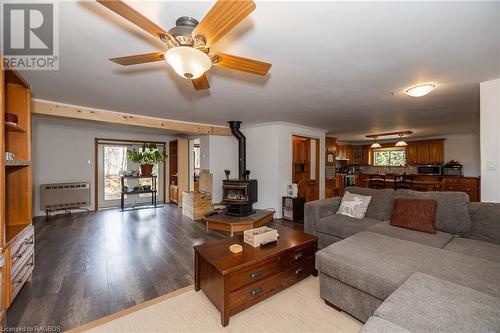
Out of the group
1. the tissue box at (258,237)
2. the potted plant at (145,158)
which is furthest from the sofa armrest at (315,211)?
the potted plant at (145,158)

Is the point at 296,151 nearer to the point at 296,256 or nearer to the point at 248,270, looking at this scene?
the point at 296,256

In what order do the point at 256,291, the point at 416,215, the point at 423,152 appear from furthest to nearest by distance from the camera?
the point at 423,152
the point at 416,215
the point at 256,291

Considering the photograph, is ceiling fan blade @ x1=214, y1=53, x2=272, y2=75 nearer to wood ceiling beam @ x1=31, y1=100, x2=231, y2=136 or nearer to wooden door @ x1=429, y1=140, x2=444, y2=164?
wood ceiling beam @ x1=31, y1=100, x2=231, y2=136

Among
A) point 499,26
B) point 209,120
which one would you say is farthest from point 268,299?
point 209,120

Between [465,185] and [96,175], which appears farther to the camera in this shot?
[465,185]

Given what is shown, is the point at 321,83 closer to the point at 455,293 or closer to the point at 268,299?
the point at 455,293

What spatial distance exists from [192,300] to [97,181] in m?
5.41

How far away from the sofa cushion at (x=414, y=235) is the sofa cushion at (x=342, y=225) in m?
0.16

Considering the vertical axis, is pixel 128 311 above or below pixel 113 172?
below

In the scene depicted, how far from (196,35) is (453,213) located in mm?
3213

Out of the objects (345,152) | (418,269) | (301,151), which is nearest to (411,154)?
(345,152)

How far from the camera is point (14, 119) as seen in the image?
207 cm

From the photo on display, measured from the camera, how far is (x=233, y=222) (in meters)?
3.87

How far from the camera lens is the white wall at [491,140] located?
8.20 ft
